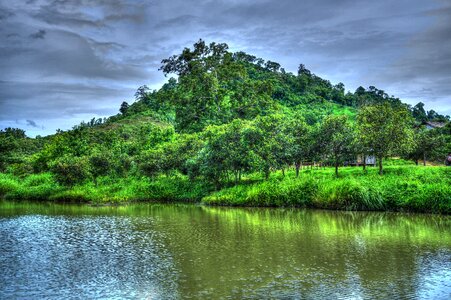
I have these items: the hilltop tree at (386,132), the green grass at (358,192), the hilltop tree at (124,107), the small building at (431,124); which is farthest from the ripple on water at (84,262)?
the hilltop tree at (124,107)

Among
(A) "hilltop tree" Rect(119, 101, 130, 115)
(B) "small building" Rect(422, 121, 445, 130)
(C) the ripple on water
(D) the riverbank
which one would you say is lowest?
(C) the ripple on water

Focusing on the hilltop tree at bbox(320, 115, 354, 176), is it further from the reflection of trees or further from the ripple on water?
the ripple on water

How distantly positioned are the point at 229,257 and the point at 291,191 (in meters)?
18.8

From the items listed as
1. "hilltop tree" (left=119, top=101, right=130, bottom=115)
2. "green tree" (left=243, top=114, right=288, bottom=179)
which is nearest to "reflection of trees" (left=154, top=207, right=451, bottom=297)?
"green tree" (left=243, top=114, right=288, bottom=179)

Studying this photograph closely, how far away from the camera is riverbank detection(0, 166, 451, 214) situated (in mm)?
32312

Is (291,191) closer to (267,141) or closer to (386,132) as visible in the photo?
(267,141)

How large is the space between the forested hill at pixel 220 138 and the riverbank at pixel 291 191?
53.7 inches

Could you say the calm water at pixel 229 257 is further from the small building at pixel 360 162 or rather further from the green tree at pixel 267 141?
the small building at pixel 360 162

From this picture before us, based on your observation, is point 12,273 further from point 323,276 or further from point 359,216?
point 359,216

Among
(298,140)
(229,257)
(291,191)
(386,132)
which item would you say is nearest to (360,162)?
(298,140)

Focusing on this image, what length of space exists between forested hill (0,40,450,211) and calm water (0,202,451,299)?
11.1m

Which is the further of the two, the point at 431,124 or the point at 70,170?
the point at 431,124

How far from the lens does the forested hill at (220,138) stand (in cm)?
4100

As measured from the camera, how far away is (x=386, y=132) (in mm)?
39562
